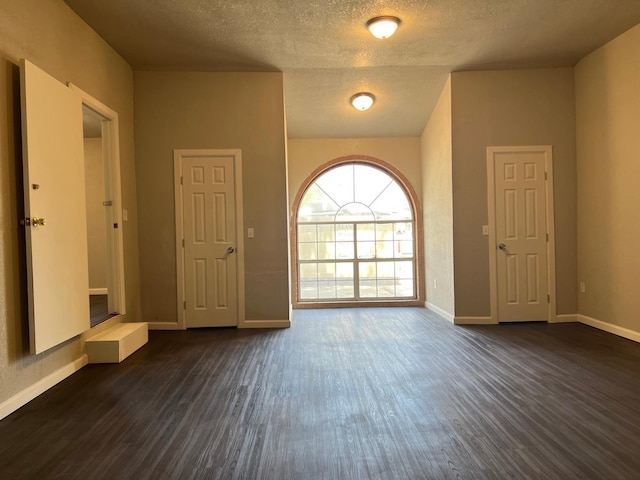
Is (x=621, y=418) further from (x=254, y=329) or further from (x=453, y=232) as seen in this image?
(x=254, y=329)

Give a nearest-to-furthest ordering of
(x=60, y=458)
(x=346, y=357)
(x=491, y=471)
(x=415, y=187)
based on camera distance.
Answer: (x=491, y=471), (x=60, y=458), (x=346, y=357), (x=415, y=187)

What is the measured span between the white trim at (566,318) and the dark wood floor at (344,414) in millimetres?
853

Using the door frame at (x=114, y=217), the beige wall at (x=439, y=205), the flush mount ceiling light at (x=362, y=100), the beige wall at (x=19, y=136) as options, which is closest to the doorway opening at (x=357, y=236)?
the beige wall at (x=439, y=205)

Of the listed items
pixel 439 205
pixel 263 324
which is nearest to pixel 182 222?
pixel 263 324

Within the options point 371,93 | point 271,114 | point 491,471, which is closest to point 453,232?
point 371,93

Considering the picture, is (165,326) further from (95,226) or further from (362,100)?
(362,100)

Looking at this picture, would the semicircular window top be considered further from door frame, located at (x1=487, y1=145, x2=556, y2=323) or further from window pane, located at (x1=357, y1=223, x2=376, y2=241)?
door frame, located at (x1=487, y1=145, x2=556, y2=323)

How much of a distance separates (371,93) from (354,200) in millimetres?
1810

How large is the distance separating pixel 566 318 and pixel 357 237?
3.06m

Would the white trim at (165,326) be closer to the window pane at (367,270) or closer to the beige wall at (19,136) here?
the beige wall at (19,136)

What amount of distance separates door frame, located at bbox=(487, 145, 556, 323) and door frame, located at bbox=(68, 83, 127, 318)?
4088 millimetres

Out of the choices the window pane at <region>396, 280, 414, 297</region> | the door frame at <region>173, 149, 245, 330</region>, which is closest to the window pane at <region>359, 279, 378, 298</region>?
the window pane at <region>396, 280, 414, 297</region>

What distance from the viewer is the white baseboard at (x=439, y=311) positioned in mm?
5180

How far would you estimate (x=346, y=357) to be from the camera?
12.0 ft
